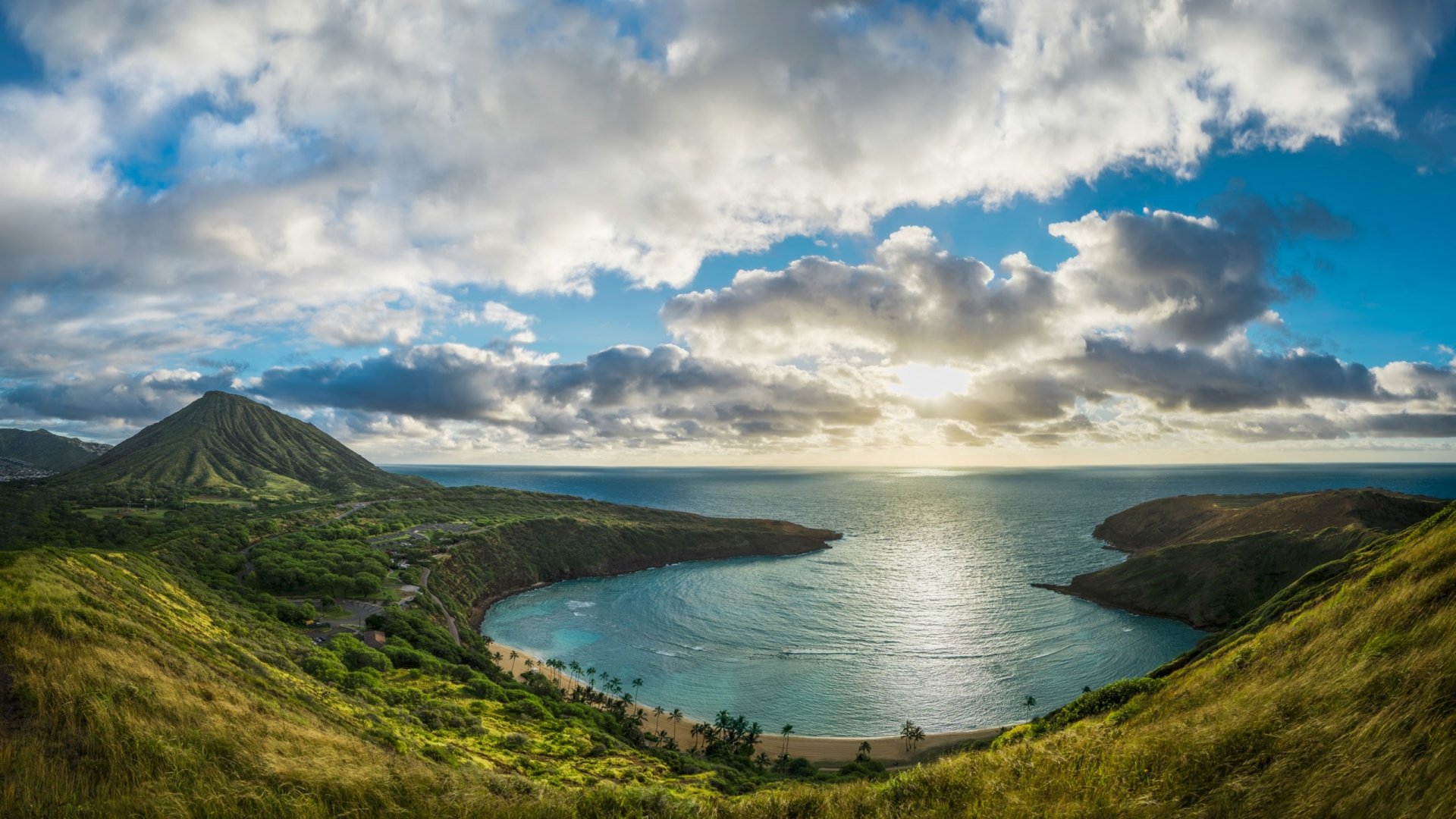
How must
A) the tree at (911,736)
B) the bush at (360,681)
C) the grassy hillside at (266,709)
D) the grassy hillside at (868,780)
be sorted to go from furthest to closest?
the tree at (911,736) → the bush at (360,681) → the grassy hillside at (266,709) → the grassy hillside at (868,780)

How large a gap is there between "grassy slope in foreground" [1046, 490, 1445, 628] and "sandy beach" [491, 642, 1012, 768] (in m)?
59.9

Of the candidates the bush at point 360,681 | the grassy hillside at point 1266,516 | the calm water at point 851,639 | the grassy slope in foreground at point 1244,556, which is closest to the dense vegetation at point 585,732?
the bush at point 360,681

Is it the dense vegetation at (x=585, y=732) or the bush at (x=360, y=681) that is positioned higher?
the dense vegetation at (x=585, y=732)

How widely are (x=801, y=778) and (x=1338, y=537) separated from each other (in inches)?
4349

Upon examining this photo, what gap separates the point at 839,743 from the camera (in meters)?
62.2

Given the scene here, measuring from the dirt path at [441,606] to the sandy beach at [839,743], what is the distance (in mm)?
34073

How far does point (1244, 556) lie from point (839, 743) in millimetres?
89385

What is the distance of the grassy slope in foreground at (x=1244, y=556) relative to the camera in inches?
3671

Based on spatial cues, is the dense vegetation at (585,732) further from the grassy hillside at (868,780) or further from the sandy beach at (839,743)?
the sandy beach at (839,743)

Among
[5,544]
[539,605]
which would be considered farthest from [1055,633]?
[5,544]

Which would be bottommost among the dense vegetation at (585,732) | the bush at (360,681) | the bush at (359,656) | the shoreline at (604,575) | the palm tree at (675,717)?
the shoreline at (604,575)

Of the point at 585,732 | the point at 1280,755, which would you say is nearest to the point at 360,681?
the point at 585,732

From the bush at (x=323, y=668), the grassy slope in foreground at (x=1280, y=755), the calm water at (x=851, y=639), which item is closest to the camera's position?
the grassy slope in foreground at (x=1280, y=755)

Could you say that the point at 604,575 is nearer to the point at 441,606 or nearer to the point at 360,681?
the point at 441,606
